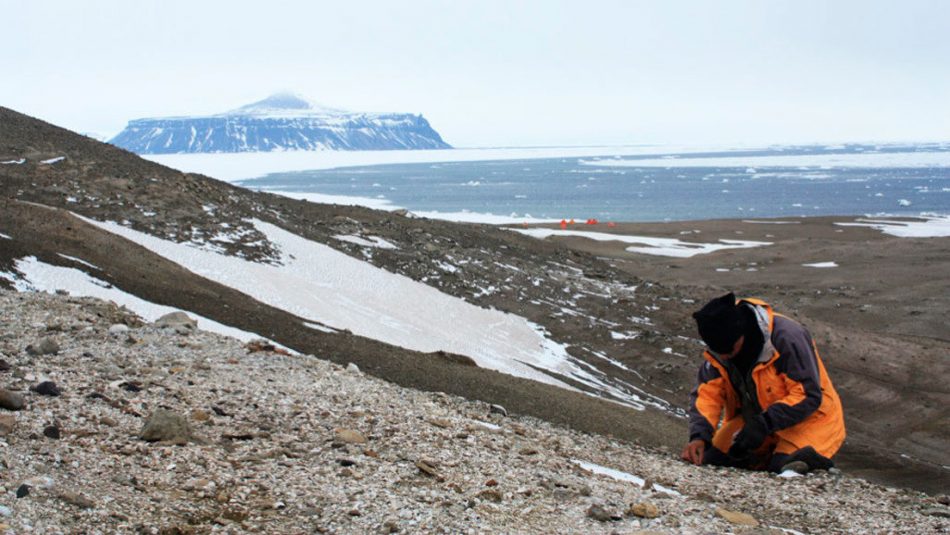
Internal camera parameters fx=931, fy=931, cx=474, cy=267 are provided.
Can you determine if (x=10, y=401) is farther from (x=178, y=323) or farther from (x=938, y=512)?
(x=938, y=512)

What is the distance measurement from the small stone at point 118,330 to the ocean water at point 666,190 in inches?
2597

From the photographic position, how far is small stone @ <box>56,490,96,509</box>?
4.55 metres

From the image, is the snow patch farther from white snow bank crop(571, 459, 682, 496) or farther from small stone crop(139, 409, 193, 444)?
white snow bank crop(571, 459, 682, 496)

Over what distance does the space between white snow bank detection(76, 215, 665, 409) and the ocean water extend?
51.9 m

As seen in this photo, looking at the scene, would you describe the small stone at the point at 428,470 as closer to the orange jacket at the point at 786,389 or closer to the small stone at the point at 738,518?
the small stone at the point at 738,518

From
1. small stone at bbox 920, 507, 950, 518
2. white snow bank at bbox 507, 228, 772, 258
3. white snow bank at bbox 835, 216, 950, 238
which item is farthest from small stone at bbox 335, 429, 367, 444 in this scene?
white snow bank at bbox 835, 216, 950, 238

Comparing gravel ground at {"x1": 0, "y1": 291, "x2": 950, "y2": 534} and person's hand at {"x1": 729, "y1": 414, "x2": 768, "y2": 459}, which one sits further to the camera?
person's hand at {"x1": 729, "y1": 414, "x2": 768, "y2": 459}

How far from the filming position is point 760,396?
6613 mm

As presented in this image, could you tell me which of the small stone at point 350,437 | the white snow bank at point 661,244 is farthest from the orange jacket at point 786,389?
the white snow bank at point 661,244

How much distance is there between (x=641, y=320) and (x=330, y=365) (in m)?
15.5

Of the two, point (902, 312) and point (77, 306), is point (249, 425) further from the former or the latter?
point (902, 312)

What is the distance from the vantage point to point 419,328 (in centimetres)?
1986

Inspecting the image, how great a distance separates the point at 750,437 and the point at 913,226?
186 feet

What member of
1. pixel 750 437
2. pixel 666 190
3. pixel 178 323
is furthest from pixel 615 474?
pixel 666 190
